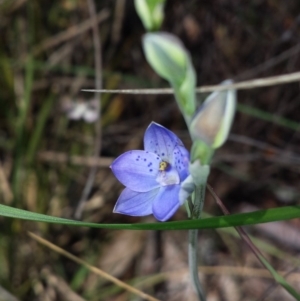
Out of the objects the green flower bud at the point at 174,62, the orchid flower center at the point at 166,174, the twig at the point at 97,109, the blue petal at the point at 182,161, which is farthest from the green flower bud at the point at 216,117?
the twig at the point at 97,109

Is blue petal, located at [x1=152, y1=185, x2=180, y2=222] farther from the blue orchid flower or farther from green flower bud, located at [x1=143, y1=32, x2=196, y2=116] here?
green flower bud, located at [x1=143, y1=32, x2=196, y2=116]

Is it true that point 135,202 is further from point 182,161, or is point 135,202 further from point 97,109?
point 97,109

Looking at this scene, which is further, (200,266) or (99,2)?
(99,2)

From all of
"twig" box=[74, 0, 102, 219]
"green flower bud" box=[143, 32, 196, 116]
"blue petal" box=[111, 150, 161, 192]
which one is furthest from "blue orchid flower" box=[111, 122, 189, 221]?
"twig" box=[74, 0, 102, 219]

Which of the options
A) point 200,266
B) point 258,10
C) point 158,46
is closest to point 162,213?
point 158,46

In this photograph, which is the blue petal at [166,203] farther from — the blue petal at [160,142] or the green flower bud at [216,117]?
the green flower bud at [216,117]

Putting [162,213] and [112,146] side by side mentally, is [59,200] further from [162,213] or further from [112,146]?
[162,213]
